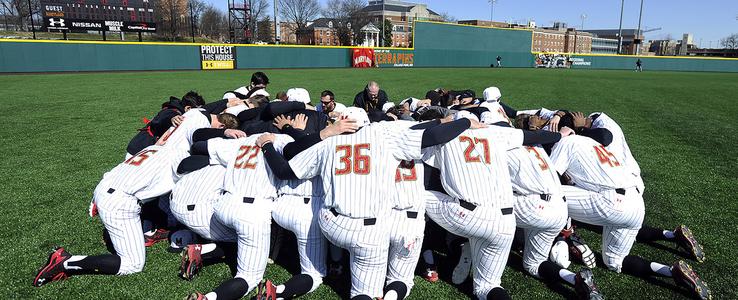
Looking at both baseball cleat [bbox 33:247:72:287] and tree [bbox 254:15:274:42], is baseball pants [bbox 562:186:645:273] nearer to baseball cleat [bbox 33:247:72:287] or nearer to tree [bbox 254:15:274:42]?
baseball cleat [bbox 33:247:72:287]

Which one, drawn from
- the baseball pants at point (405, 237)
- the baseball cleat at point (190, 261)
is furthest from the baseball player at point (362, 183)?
the baseball cleat at point (190, 261)

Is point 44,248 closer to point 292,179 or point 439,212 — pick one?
point 292,179

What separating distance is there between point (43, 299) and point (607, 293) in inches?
170

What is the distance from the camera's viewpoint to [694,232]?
15.4ft

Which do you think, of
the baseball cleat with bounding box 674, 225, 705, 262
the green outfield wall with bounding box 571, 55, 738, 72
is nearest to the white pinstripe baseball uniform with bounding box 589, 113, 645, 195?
the baseball cleat with bounding box 674, 225, 705, 262

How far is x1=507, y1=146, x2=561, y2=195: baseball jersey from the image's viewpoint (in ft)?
10.7

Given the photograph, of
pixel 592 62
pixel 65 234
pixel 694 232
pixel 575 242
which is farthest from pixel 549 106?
pixel 592 62

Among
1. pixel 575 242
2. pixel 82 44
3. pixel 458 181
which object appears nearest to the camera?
pixel 458 181

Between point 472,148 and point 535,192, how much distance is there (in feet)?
2.09

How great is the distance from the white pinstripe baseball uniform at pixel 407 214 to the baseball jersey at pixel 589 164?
1.28 meters

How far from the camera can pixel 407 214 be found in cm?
318

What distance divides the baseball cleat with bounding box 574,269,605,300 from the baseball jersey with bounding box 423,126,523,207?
0.77 meters

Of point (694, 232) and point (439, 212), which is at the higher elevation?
point (439, 212)

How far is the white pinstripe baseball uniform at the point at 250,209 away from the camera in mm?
3238
